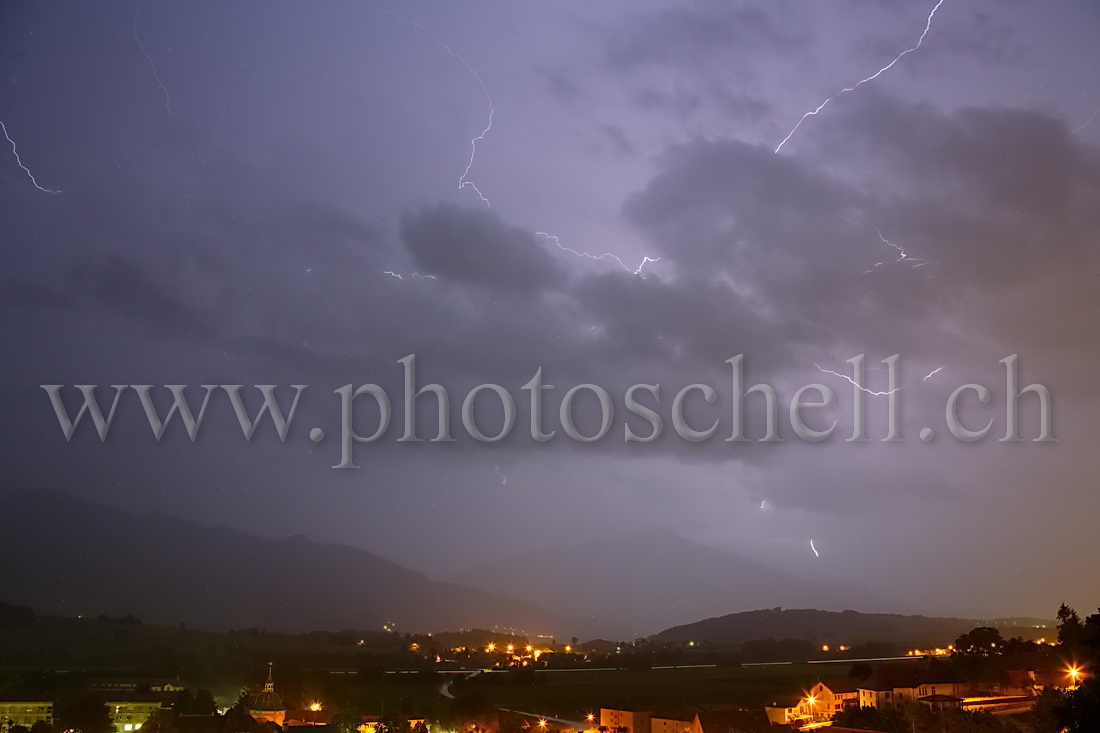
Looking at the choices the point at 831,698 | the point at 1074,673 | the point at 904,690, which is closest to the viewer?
the point at 904,690

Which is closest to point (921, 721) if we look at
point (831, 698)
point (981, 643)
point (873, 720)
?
point (873, 720)

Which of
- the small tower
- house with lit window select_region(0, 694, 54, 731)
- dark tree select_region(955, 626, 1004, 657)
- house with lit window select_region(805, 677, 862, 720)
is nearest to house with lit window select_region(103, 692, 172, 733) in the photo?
house with lit window select_region(0, 694, 54, 731)

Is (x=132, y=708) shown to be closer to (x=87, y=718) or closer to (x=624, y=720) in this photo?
(x=87, y=718)

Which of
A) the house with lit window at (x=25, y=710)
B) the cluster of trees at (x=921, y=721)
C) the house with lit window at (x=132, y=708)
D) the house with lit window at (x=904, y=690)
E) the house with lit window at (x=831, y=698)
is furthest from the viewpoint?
the house with lit window at (x=25, y=710)

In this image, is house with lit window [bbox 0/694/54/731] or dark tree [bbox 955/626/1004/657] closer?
house with lit window [bbox 0/694/54/731]

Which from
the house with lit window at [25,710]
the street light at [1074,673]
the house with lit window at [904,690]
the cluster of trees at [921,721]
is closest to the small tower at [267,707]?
the house with lit window at [25,710]

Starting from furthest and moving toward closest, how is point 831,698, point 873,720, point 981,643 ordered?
point 981,643 < point 831,698 < point 873,720

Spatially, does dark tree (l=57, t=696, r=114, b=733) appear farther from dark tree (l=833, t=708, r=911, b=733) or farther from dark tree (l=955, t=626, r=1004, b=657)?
dark tree (l=955, t=626, r=1004, b=657)

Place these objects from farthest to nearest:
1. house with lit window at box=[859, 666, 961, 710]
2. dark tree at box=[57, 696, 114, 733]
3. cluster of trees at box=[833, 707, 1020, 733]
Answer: dark tree at box=[57, 696, 114, 733] < house with lit window at box=[859, 666, 961, 710] < cluster of trees at box=[833, 707, 1020, 733]

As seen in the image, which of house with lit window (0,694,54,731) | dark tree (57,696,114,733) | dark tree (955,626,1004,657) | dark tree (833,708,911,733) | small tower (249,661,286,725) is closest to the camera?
dark tree (833,708,911,733)

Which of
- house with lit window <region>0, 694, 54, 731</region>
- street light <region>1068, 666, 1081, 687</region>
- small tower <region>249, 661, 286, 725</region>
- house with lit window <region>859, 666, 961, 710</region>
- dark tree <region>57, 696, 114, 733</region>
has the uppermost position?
street light <region>1068, 666, 1081, 687</region>

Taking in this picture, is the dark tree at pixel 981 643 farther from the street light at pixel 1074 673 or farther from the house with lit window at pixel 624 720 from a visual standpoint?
the house with lit window at pixel 624 720
